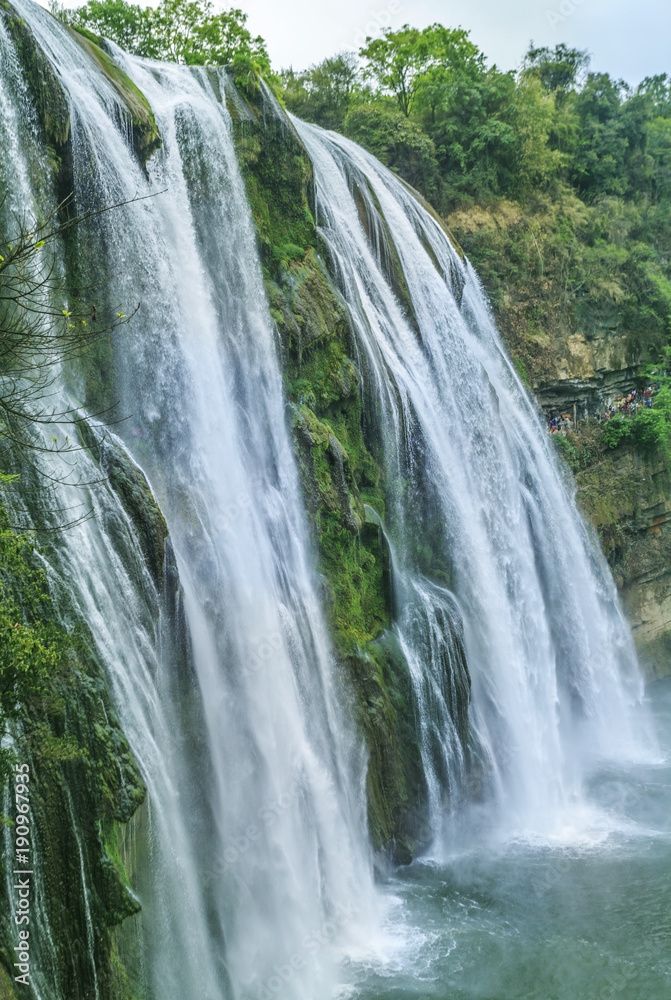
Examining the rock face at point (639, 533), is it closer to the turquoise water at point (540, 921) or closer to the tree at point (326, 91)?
the turquoise water at point (540, 921)

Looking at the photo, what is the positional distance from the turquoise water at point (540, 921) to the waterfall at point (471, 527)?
0.89 meters

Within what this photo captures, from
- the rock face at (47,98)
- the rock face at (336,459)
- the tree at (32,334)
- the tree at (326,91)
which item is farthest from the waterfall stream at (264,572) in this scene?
the tree at (326,91)

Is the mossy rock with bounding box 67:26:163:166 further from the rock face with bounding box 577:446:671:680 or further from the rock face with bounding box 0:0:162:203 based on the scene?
the rock face with bounding box 577:446:671:680

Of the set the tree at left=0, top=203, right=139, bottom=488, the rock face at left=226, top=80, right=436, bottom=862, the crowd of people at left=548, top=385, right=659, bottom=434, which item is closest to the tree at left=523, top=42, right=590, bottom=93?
the crowd of people at left=548, top=385, right=659, bottom=434

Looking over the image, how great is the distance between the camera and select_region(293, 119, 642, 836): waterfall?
11.7 m

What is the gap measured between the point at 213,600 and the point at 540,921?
18.3ft

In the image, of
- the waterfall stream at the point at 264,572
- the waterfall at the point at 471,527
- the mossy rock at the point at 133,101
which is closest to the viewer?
the waterfall stream at the point at 264,572

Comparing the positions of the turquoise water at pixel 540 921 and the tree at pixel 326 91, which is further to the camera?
the tree at pixel 326 91

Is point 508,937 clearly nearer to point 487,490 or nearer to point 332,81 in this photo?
point 487,490

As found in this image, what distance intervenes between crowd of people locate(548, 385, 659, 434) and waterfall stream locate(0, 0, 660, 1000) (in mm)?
4858

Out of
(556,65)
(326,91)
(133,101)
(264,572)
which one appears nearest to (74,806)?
(264,572)

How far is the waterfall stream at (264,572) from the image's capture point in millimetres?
7039

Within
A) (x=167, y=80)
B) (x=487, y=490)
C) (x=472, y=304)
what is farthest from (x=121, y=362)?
(x=472, y=304)

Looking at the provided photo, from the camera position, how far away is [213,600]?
27.3ft
